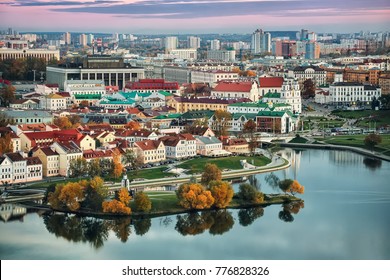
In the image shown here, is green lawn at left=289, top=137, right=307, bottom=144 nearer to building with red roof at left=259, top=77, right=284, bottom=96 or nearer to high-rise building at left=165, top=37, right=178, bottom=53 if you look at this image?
building with red roof at left=259, top=77, right=284, bottom=96

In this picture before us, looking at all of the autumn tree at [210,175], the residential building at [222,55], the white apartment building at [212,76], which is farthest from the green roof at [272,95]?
the residential building at [222,55]

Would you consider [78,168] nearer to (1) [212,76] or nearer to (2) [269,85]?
(2) [269,85]

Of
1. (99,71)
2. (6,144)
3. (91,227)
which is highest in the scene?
(99,71)

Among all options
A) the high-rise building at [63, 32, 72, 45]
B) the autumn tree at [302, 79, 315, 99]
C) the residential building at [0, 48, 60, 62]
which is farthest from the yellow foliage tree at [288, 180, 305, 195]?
the high-rise building at [63, 32, 72, 45]

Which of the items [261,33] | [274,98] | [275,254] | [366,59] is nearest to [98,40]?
[261,33]

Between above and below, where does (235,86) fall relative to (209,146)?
above

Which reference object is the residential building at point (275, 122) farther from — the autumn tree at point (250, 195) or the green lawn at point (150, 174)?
the autumn tree at point (250, 195)

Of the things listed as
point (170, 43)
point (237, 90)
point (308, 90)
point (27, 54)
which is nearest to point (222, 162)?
point (237, 90)

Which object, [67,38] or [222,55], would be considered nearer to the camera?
[222,55]
